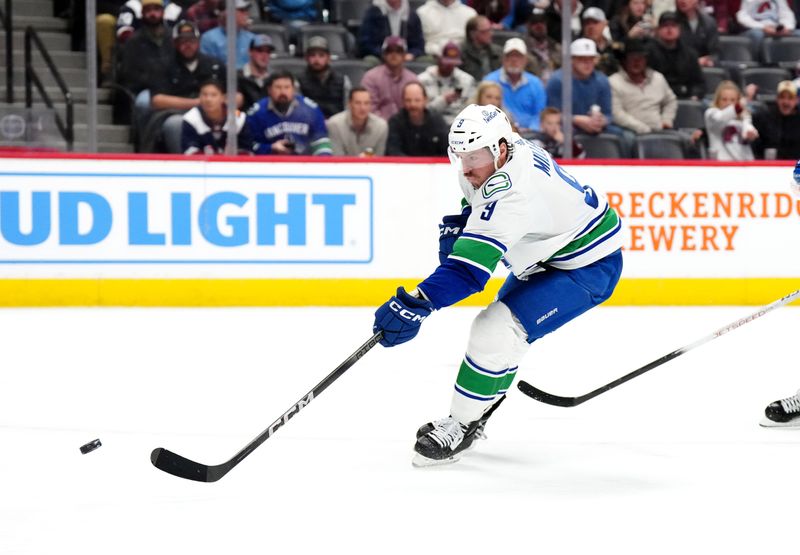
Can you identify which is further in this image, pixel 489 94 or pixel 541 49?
pixel 541 49

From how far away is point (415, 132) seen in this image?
25.8ft

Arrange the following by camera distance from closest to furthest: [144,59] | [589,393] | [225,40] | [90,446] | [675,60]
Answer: [90,446] < [589,393] < [144,59] < [225,40] < [675,60]

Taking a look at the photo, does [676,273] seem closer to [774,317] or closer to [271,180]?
[774,317]

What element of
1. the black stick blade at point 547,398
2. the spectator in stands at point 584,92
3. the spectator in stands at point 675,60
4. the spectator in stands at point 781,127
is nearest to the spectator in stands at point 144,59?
the spectator in stands at point 584,92

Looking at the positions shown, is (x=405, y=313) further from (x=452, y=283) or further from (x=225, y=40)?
(x=225, y=40)

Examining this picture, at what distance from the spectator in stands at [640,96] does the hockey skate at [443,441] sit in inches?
192

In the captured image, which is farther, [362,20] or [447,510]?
[362,20]

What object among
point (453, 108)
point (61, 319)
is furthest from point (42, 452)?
point (453, 108)

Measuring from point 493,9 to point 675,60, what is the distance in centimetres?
131

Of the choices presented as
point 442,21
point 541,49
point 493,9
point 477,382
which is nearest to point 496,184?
point 477,382

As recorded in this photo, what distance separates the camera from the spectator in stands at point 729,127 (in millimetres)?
8195

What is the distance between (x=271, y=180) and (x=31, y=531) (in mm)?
4975

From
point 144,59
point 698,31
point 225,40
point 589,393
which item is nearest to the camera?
point 589,393

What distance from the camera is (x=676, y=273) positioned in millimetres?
7918
